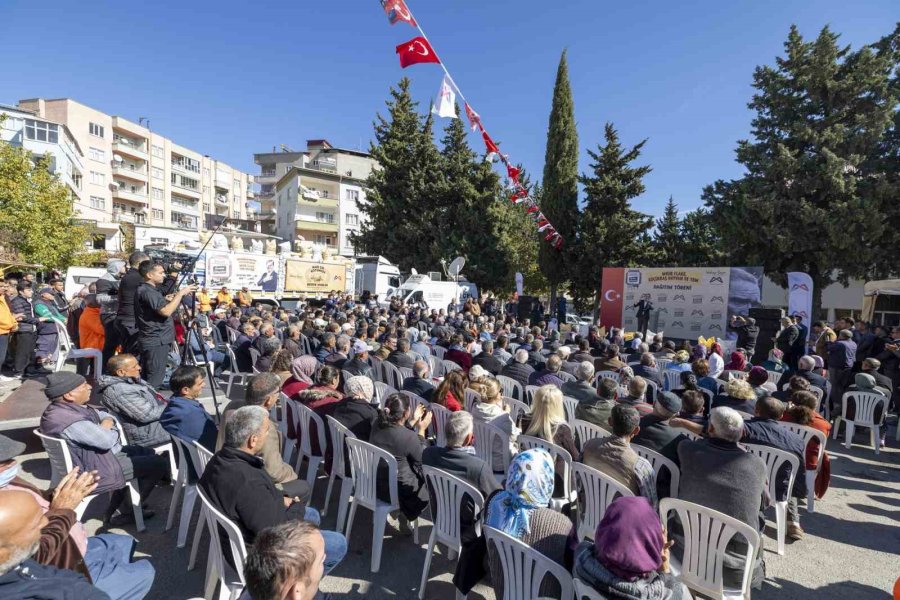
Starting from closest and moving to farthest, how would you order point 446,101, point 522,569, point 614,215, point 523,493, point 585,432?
point 522,569 < point 523,493 < point 585,432 < point 446,101 < point 614,215

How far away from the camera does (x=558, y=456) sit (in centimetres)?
356

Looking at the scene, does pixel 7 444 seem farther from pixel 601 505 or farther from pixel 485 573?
pixel 601 505

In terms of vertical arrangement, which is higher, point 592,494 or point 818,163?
point 818,163

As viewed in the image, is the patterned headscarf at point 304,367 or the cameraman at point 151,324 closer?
the cameraman at point 151,324

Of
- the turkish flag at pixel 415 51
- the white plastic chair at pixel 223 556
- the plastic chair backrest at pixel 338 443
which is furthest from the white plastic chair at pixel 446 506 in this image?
the turkish flag at pixel 415 51

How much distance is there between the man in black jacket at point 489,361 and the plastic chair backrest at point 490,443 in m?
2.65

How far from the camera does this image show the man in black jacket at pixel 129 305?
5.24 meters

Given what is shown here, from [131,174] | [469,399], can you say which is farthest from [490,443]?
[131,174]

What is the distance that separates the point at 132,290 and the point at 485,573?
5095 millimetres

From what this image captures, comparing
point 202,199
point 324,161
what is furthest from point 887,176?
point 202,199

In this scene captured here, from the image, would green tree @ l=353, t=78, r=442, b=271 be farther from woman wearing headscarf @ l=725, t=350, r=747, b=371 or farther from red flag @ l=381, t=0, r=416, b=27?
woman wearing headscarf @ l=725, t=350, r=747, b=371

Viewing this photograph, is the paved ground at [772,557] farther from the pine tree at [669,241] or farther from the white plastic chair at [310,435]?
the pine tree at [669,241]

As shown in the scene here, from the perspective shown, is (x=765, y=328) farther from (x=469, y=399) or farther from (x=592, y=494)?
(x=592, y=494)

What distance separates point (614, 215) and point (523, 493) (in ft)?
75.0
